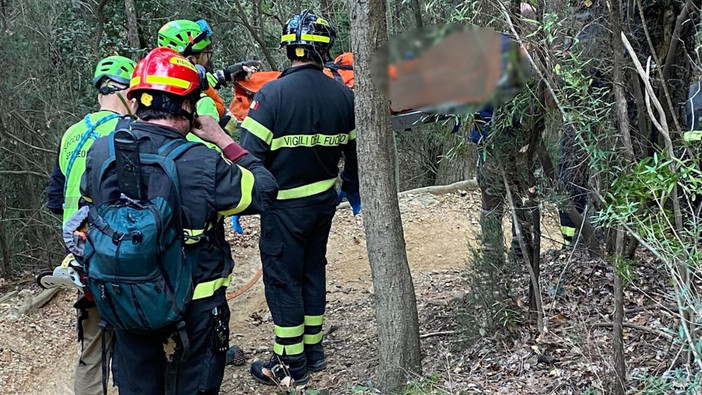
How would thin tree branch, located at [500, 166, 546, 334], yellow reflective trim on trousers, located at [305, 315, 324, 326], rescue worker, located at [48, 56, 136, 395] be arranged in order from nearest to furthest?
rescue worker, located at [48, 56, 136, 395] < thin tree branch, located at [500, 166, 546, 334] < yellow reflective trim on trousers, located at [305, 315, 324, 326]

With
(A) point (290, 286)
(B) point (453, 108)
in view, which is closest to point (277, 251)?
(A) point (290, 286)

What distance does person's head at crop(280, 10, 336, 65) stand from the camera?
176 inches

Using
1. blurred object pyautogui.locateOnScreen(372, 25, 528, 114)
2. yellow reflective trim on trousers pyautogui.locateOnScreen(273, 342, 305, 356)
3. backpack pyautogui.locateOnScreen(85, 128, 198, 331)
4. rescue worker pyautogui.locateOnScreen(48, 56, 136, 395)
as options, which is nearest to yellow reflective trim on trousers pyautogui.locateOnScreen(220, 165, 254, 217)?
backpack pyautogui.locateOnScreen(85, 128, 198, 331)

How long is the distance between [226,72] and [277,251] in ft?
5.15

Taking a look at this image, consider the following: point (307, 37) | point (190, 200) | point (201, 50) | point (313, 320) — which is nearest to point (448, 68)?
point (190, 200)

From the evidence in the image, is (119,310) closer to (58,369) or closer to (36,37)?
(58,369)

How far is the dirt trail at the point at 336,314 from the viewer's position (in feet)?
16.5

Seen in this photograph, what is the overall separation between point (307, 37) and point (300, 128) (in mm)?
602

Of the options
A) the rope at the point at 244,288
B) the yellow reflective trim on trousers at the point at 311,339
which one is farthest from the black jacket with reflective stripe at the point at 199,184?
the rope at the point at 244,288

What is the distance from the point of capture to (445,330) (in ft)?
15.8

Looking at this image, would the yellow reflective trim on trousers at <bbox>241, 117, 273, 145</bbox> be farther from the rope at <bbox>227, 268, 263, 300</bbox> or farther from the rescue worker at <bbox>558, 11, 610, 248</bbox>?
the rope at <bbox>227, 268, 263, 300</bbox>

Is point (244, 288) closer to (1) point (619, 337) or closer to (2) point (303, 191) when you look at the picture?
(2) point (303, 191)

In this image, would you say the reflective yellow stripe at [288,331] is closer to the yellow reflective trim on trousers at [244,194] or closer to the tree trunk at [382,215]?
the tree trunk at [382,215]

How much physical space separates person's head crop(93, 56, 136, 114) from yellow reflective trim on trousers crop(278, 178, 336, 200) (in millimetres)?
1121
